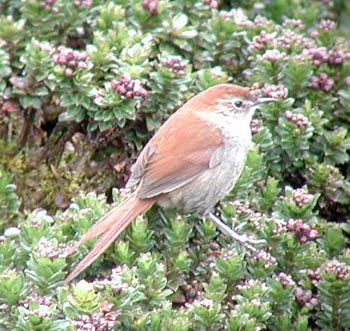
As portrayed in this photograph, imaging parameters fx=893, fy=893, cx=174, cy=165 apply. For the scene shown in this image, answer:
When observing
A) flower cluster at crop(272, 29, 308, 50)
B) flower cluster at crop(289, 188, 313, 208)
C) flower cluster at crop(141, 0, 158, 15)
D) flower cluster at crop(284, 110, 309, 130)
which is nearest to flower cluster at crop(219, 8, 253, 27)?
flower cluster at crop(272, 29, 308, 50)

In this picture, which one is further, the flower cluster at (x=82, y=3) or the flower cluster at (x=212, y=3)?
the flower cluster at (x=212, y=3)

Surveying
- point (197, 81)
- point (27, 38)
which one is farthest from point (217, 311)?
point (27, 38)

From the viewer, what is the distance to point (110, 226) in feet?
16.0

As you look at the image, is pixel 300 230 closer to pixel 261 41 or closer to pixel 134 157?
pixel 134 157

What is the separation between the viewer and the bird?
525 centimetres

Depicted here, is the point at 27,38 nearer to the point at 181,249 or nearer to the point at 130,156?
the point at 130,156

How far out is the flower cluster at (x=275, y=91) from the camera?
18.8 feet

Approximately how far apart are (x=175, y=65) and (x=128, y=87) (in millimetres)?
356

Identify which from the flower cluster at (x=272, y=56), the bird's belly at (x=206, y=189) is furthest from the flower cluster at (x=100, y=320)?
the flower cluster at (x=272, y=56)

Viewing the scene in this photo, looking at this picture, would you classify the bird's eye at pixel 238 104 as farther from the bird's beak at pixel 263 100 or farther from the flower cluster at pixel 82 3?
the flower cluster at pixel 82 3

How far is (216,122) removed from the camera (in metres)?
5.57

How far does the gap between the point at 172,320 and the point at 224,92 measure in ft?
5.83

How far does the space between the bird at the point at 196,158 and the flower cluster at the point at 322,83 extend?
54cm

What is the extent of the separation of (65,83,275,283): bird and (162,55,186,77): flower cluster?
0.66ft
